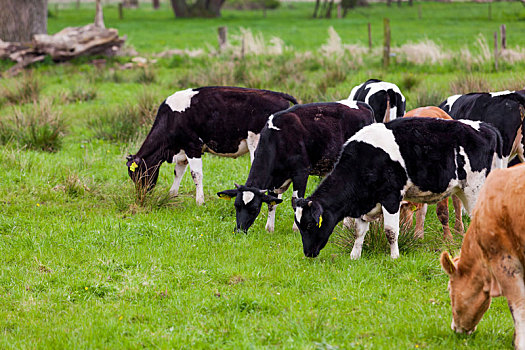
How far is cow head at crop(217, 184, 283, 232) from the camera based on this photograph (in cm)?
934

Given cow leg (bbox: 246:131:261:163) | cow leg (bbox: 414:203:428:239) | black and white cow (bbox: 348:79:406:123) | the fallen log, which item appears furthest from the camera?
the fallen log

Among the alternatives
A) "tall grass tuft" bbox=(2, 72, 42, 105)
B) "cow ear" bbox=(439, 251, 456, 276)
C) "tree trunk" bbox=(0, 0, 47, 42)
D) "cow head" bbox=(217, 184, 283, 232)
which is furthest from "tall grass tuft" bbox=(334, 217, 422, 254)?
"tree trunk" bbox=(0, 0, 47, 42)

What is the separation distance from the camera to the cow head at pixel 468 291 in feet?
18.3

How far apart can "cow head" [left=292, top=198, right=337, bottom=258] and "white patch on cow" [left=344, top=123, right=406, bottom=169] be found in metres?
1.01

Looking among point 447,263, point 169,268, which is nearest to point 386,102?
point 169,268

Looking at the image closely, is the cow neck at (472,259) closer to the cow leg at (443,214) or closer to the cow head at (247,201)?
the cow leg at (443,214)

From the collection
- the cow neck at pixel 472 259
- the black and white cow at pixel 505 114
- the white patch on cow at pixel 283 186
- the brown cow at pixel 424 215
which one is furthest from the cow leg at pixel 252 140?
the cow neck at pixel 472 259

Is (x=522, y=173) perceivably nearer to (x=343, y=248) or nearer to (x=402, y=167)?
(x=402, y=167)

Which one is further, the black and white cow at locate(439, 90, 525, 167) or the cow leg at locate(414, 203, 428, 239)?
the black and white cow at locate(439, 90, 525, 167)

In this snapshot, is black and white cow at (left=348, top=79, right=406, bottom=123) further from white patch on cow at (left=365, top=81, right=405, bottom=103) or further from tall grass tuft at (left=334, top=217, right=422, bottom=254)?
tall grass tuft at (left=334, top=217, right=422, bottom=254)

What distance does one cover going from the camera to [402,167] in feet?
26.8

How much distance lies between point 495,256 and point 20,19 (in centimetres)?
2579

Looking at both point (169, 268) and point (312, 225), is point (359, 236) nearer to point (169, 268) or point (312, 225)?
point (312, 225)

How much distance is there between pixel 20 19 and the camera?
2723 centimetres
